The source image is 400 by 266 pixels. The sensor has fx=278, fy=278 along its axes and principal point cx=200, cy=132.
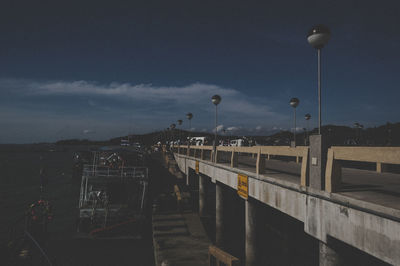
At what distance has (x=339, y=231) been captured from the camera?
517 centimetres

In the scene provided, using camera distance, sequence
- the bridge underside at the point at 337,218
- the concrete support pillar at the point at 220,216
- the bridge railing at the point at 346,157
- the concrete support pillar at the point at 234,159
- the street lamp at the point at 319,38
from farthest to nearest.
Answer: the concrete support pillar at the point at 220,216, the concrete support pillar at the point at 234,159, the street lamp at the point at 319,38, the bridge railing at the point at 346,157, the bridge underside at the point at 337,218

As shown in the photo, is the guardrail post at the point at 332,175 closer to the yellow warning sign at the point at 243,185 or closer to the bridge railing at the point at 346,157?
the bridge railing at the point at 346,157

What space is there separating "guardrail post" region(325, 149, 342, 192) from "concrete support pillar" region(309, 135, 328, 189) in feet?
0.57

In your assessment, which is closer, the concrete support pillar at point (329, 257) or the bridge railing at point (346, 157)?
the bridge railing at point (346, 157)

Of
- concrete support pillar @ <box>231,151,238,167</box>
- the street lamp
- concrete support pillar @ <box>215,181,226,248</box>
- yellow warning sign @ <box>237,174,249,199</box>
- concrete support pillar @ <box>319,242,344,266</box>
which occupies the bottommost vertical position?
concrete support pillar @ <box>215,181,226,248</box>

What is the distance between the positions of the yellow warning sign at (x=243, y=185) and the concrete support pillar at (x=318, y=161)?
4.17m

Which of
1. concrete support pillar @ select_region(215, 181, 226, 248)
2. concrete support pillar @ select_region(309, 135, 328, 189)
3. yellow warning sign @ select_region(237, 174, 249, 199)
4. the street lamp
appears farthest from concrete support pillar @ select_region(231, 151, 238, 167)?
concrete support pillar @ select_region(309, 135, 328, 189)

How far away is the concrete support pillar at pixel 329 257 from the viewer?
5.47 meters

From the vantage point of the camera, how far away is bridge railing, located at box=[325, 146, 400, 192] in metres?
4.77

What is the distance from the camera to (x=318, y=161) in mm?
5883

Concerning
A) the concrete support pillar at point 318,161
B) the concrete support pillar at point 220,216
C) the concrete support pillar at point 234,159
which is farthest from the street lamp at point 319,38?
the concrete support pillar at point 220,216

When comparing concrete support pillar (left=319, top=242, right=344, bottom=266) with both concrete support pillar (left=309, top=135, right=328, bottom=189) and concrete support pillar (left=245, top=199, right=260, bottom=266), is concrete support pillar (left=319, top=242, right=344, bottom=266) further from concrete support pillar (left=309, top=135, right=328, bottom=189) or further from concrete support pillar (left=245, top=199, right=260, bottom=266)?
concrete support pillar (left=245, top=199, right=260, bottom=266)

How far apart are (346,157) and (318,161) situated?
1.97 feet

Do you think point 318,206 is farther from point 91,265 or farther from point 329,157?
point 91,265
